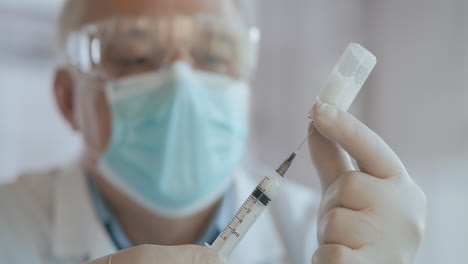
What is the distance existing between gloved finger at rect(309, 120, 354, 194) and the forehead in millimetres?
601

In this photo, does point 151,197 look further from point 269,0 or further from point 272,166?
point 269,0

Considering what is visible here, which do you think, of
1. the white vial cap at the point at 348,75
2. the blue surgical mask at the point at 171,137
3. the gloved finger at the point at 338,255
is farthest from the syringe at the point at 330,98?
the blue surgical mask at the point at 171,137

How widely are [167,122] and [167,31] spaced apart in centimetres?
22

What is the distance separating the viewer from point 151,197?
104 centimetres

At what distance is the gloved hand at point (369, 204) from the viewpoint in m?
0.56

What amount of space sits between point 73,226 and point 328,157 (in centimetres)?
73

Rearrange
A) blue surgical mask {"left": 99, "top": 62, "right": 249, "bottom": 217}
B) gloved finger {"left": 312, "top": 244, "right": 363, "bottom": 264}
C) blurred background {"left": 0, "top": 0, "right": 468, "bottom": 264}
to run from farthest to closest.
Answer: blurred background {"left": 0, "top": 0, "right": 468, "bottom": 264}, blue surgical mask {"left": 99, "top": 62, "right": 249, "bottom": 217}, gloved finger {"left": 312, "top": 244, "right": 363, "bottom": 264}

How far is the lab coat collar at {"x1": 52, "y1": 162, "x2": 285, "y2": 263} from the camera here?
1.06 metres

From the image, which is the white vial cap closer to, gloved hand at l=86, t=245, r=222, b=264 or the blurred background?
gloved hand at l=86, t=245, r=222, b=264

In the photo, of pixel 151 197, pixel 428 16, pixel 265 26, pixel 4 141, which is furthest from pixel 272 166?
pixel 4 141

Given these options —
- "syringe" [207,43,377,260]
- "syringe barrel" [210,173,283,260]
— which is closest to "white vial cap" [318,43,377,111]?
"syringe" [207,43,377,260]

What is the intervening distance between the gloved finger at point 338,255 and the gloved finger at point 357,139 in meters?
0.11

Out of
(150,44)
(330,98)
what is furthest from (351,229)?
(150,44)

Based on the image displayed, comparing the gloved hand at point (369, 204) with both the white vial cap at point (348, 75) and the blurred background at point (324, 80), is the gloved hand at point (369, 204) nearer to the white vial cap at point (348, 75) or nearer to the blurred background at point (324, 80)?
the white vial cap at point (348, 75)
